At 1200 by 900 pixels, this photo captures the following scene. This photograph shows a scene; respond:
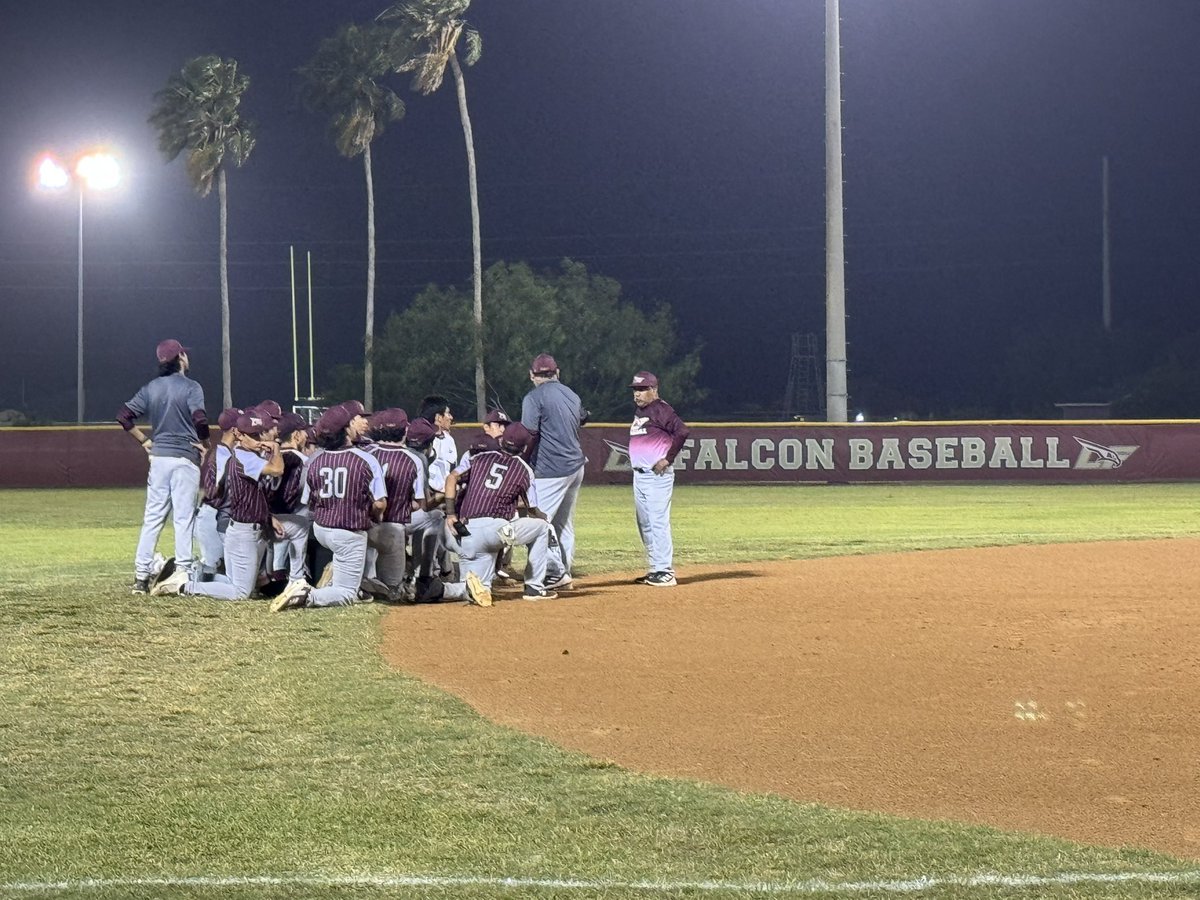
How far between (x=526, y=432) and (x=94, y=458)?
22.5 m

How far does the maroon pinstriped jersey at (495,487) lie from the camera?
444 inches

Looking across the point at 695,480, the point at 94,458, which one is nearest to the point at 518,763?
the point at 695,480

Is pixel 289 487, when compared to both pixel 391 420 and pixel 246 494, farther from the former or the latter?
pixel 391 420

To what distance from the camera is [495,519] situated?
11266mm

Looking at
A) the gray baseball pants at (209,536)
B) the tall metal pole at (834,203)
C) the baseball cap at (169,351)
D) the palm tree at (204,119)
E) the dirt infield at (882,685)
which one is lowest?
the dirt infield at (882,685)

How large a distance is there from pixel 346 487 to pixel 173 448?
5.64 ft

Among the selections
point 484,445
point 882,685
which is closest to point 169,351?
point 484,445

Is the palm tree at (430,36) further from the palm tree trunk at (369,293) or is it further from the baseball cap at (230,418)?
the baseball cap at (230,418)

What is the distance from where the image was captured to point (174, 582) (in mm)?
11750

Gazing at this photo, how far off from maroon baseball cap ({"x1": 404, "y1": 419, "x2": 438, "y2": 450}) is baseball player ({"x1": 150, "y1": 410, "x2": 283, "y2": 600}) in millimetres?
1435

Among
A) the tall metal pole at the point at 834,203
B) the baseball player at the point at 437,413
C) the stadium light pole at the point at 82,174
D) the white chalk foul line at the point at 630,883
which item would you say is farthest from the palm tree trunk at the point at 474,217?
the white chalk foul line at the point at 630,883

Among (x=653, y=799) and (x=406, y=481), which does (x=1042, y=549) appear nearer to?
(x=406, y=481)

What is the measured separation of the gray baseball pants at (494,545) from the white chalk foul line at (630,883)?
6.64 meters

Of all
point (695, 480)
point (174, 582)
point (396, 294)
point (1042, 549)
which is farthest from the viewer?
point (396, 294)
